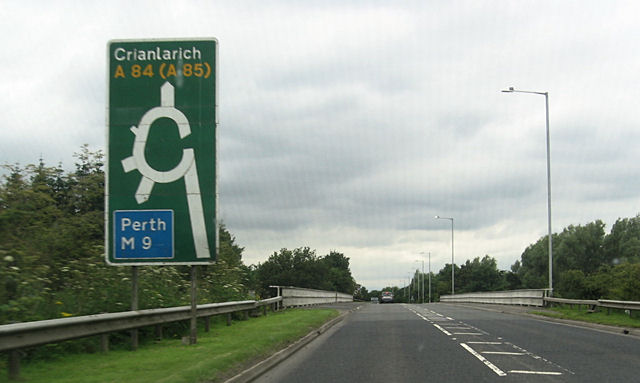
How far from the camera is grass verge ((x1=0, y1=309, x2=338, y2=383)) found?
911 centimetres

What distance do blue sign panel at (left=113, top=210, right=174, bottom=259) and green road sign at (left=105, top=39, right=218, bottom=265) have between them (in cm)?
2

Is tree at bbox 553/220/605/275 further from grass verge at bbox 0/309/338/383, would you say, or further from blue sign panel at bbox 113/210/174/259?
blue sign panel at bbox 113/210/174/259

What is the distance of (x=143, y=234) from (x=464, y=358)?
279 inches

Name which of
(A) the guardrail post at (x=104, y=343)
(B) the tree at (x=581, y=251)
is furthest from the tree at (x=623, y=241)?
(A) the guardrail post at (x=104, y=343)

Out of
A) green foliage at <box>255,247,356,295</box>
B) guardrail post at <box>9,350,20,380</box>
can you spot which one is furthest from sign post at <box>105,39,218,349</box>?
green foliage at <box>255,247,356,295</box>

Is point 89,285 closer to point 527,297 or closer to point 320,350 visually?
point 320,350

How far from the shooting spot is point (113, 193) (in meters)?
13.9

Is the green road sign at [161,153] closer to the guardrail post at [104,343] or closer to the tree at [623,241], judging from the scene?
the guardrail post at [104,343]

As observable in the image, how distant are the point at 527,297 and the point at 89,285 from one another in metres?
31.6

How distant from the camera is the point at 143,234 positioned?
13773 millimetres

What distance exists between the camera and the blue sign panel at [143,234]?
1370 cm

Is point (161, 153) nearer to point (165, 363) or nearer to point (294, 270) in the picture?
point (165, 363)

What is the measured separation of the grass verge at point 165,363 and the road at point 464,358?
0.74 metres

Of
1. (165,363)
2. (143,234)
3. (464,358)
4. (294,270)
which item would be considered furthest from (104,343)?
(294,270)
